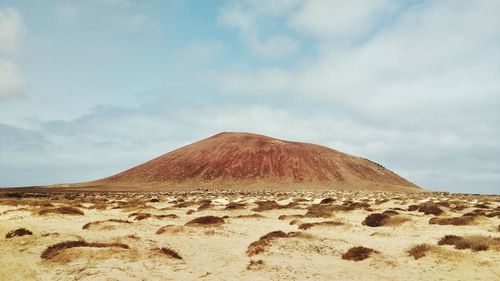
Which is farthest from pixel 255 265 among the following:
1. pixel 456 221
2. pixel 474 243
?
pixel 456 221

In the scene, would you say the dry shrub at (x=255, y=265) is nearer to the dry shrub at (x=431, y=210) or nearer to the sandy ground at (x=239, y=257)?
the sandy ground at (x=239, y=257)

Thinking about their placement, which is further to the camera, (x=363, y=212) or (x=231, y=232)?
(x=363, y=212)

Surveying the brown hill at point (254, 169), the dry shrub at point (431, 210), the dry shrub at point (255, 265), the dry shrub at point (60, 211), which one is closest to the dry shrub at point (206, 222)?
the dry shrub at point (255, 265)

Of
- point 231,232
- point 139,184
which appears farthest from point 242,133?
point 231,232

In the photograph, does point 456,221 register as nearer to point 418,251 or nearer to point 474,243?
point 474,243

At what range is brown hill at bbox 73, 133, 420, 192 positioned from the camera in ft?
425

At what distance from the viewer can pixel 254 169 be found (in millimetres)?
136875

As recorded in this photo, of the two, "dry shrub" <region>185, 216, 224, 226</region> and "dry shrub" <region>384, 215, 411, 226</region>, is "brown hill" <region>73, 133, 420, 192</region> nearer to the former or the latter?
"dry shrub" <region>384, 215, 411, 226</region>

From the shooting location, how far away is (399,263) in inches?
661

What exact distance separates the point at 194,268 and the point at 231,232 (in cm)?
921

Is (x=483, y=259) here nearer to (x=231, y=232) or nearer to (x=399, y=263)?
(x=399, y=263)

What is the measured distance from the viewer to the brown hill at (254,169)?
129500 mm


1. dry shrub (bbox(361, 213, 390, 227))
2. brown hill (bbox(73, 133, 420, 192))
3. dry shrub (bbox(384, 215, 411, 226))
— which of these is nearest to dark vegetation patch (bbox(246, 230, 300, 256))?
dry shrub (bbox(361, 213, 390, 227))

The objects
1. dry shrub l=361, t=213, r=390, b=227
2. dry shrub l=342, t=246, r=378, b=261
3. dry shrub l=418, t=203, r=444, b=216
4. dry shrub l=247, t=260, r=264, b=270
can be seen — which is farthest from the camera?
dry shrub l=418, t=203, r=444, b=216
